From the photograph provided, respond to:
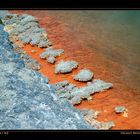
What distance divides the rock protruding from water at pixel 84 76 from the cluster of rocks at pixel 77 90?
10cm

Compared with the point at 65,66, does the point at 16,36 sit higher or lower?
higher

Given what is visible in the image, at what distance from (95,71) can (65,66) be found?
0.47 m

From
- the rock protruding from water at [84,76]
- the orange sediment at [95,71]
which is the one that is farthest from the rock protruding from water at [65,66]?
the rock protruding from water at [84,76]

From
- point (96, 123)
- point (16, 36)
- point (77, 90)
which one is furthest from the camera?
point (16, 36)

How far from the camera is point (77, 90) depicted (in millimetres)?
4723

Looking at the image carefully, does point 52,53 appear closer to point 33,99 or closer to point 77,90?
point 77,90

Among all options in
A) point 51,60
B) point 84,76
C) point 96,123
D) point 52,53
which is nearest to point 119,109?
point 96,123

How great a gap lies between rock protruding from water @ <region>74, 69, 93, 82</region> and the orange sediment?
0.07m

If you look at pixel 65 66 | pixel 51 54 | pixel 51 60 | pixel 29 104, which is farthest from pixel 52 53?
pixel 29 104

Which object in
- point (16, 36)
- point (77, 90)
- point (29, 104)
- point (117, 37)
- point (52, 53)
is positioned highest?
point (117, 37)

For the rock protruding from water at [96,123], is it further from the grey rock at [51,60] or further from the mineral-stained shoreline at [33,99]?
the grey rock at [51,60]

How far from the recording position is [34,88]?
159 inches

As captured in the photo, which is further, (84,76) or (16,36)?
(16,36)

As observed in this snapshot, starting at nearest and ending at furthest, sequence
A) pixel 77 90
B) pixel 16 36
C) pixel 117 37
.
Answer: pixel 77 90, pixel 117 37, pixel 16 36
